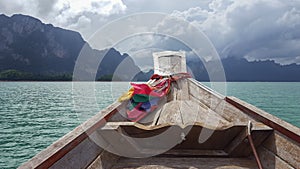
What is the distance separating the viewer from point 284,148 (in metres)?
2.30

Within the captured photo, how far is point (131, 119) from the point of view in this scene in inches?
156

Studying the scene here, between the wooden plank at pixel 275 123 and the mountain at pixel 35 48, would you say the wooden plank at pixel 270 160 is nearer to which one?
the wooden plank at pixel 275 123

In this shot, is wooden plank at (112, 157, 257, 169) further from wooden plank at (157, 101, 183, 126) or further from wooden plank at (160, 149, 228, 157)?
wooden plank at (157, 101, 183, 126)

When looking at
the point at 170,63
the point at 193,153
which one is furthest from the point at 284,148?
the point at 170,63

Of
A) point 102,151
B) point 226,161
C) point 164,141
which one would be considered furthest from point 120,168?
point 226,161

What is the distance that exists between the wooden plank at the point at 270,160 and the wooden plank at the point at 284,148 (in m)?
0.03

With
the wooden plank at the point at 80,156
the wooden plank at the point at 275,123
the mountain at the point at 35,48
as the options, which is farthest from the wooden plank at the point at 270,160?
the mountain at the point at 35,48

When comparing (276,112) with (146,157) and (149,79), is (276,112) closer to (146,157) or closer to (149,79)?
(149,79)

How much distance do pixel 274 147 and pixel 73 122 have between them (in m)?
17.7

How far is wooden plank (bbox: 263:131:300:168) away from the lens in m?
2.16

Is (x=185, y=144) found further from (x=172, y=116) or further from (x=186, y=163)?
(x=172, y=116)

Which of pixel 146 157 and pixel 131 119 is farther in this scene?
pixel 131 119

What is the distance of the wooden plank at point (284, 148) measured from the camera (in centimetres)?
216

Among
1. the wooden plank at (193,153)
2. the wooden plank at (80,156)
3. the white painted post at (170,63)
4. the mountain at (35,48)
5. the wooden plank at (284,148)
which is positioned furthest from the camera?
the mountain at (35,48)
